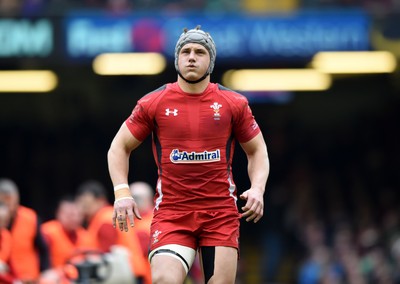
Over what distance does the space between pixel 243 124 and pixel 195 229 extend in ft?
2.68

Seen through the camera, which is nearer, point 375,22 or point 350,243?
point 375,22

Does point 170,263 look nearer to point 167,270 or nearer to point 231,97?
point 167,270

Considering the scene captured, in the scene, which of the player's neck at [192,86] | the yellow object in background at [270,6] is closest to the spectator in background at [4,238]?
the player's neck at [192,86]

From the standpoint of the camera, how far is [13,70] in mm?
22344

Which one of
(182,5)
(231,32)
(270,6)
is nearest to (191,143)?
(231,32)

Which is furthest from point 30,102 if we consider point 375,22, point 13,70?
point 375,22

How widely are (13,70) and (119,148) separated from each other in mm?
14297

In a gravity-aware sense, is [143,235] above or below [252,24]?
below

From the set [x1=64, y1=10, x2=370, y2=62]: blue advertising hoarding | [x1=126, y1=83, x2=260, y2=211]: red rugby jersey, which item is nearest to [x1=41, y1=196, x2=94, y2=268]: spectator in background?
[x1=64, y1=10, x2=370, y2=62]: blue advertising hoarding

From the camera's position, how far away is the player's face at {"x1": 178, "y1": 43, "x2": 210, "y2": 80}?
27.3 feet

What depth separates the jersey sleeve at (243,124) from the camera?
8438mm

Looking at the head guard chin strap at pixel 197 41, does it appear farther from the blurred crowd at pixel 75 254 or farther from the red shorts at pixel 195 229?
the blurred crowd at pixel 75 254

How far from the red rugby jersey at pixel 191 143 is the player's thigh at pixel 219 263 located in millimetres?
293

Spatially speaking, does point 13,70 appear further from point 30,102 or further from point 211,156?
point 211,156
